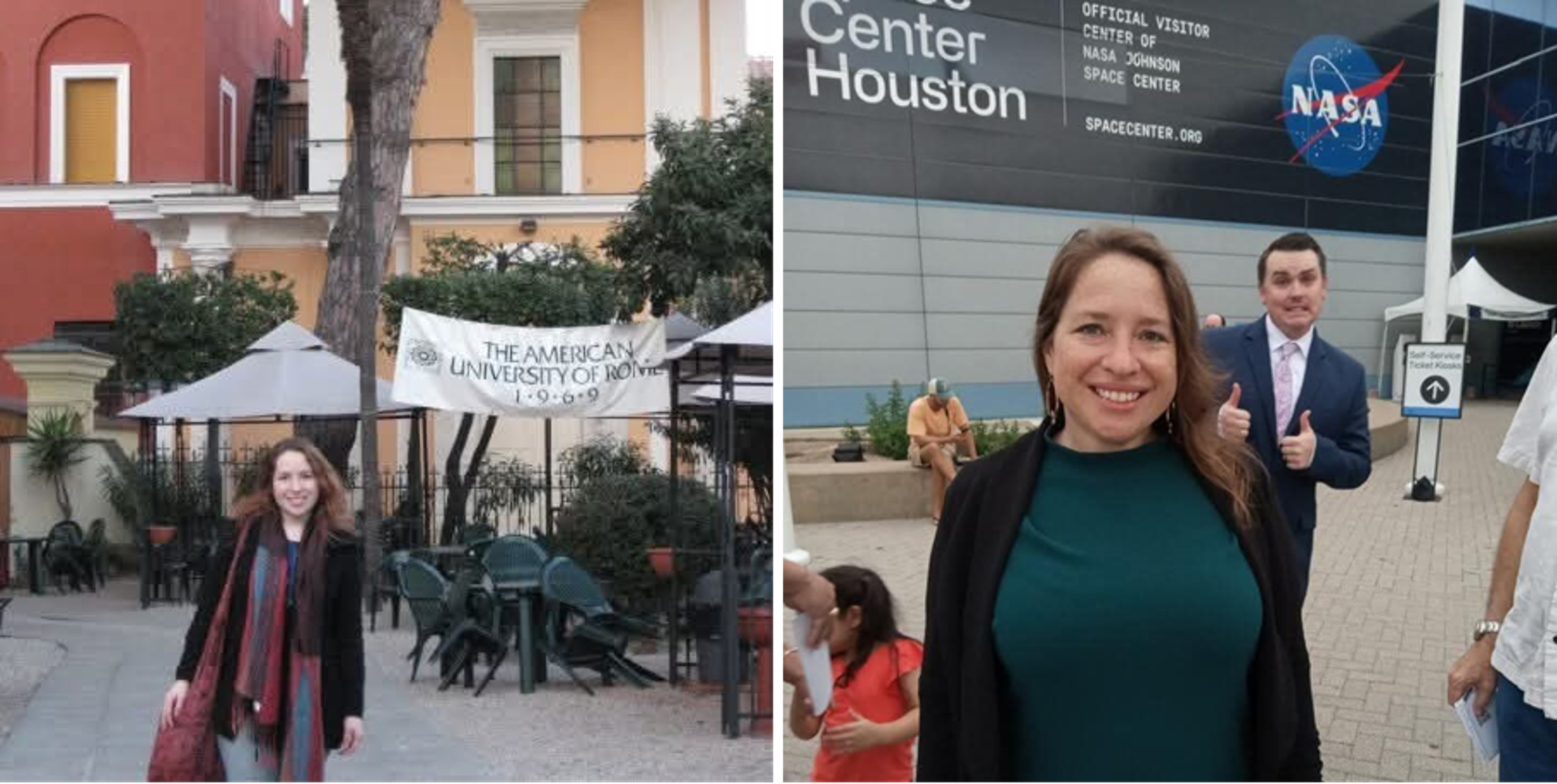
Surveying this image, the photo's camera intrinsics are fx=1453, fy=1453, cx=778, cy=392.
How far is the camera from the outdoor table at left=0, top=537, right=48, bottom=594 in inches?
95.7

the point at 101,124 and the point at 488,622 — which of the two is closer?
the point at 101,124

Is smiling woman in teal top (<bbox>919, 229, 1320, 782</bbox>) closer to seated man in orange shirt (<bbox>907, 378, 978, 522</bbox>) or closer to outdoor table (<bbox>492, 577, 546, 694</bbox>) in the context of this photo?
seated man in orange shirt (<bbox>907, 378, 978, 522</bbox>)

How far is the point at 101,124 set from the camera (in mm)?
2490

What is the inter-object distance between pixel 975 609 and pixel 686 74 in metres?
1.55

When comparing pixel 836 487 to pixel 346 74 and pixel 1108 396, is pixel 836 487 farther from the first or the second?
pixel 346 74

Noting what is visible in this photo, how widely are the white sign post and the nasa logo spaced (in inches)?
20.4

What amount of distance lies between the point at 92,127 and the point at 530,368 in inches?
33.2

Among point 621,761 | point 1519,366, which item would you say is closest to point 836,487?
point 621,761

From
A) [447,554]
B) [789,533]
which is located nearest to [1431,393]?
[789,533]

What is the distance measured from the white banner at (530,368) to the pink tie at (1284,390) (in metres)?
1.09

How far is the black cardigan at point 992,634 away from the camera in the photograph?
1404 mm

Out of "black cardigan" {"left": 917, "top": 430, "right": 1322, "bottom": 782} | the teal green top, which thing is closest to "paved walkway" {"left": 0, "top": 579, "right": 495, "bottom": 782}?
"black cardigan" {"left": 917, "top": 430, "right": 1322, "bottom": 782}

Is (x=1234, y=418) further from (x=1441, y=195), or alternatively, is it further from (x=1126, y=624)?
(x=1441, y=195)

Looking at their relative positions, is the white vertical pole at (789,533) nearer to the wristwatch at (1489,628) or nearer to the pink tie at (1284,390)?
the pink tie at (1284,390)
